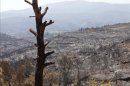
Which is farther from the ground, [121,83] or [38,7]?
[38,7]

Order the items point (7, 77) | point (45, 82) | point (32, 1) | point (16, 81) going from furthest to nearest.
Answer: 1. point (45, 82)
2. point (7, 77)
3. point (16, 81)
4. point (32, 1)

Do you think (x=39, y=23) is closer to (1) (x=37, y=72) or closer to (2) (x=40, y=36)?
(2) (x=40, y=36)

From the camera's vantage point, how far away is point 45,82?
641 feet

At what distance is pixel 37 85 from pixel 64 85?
181 meters

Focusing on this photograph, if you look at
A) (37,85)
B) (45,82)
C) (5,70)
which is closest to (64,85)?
(45,82)

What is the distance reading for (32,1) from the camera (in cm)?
1716

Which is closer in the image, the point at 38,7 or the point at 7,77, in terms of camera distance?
the point at 38,7

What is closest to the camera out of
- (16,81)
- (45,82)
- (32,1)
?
(32,1)

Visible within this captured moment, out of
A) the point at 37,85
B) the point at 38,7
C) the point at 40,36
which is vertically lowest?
the point at 37,85

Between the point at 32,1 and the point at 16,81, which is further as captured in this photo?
the point at 16,81

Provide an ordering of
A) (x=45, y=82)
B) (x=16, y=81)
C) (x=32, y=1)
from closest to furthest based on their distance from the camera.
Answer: (x=32, y=1) → (x=16, y=81) → (x=45, y=82)

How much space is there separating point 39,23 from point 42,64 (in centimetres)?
207

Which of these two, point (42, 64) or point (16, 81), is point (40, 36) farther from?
point (16, 81)

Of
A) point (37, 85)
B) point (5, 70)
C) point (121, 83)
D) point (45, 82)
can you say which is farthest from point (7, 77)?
point (37, 85)
